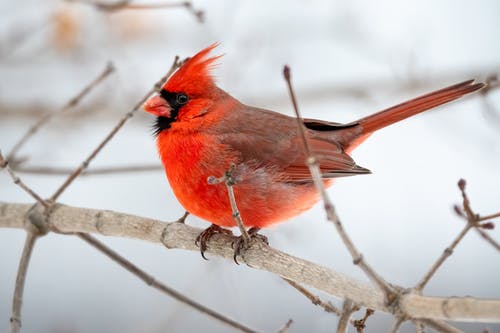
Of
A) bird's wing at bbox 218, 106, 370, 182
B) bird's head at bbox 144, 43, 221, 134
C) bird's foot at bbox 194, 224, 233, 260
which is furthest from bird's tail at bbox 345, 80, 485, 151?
bird's foot at bbox 194, 224, 233, 260

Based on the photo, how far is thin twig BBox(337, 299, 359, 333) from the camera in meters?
2.29

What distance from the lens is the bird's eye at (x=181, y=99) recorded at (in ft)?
11.1

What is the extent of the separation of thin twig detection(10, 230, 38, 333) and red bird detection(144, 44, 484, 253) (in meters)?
0.69

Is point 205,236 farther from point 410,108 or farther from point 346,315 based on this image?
point 410,108

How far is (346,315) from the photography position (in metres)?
2.29

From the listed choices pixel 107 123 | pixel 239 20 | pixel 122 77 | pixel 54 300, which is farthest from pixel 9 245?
pixel 239 20

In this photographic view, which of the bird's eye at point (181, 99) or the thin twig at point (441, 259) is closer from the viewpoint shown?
the thin twig at point (441, 259)

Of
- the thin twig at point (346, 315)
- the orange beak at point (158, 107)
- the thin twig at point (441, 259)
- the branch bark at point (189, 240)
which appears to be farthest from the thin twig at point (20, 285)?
the thin twig at point (441, 259)

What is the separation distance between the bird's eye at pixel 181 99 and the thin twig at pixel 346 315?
146cm

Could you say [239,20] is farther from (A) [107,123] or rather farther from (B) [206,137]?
(B) [206,137]

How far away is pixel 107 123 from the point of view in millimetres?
5738

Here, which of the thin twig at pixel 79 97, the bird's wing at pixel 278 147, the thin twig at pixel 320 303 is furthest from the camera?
the bird's wing at pixel 278 147

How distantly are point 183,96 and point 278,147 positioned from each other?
53cm

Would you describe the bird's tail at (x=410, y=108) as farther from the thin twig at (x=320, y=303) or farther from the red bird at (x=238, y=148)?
the thin twig at (x=320, y=303)
